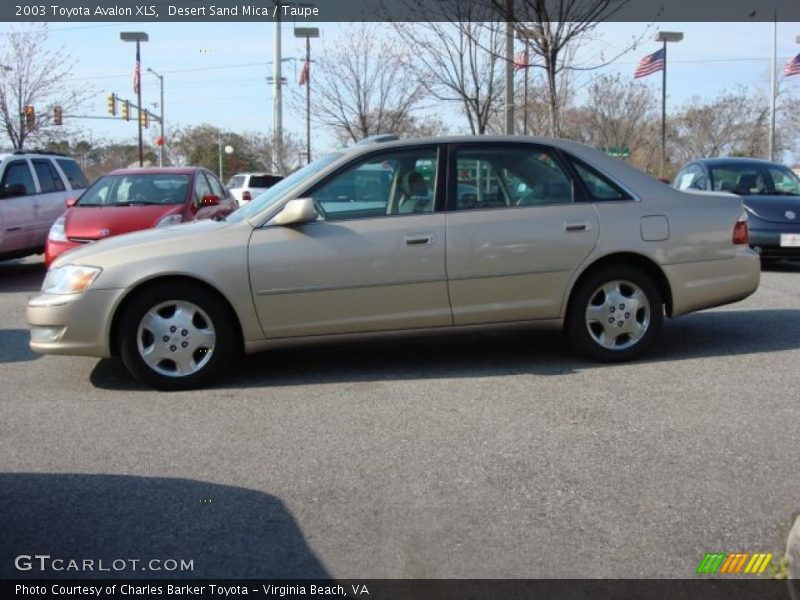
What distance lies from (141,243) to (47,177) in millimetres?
8113

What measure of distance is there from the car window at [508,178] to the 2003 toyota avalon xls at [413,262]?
1cm

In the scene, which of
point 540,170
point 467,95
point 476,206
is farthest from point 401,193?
point 467,95

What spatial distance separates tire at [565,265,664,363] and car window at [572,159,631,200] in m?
0.52

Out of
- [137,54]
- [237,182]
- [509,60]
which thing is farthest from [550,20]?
[137,54]

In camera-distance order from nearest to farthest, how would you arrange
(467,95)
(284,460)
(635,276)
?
(284,460)
(635,276)
(467,95)

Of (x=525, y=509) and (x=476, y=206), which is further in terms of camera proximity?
(x=476, y=206)

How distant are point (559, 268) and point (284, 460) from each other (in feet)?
8.46

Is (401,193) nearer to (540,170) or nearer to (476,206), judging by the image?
→ (476,206)

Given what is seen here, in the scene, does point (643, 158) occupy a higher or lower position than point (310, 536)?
higher

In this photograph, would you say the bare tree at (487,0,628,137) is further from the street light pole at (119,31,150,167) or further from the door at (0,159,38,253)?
the street light pole at (119,31,150,167)

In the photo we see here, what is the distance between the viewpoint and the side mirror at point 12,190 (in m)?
11.4

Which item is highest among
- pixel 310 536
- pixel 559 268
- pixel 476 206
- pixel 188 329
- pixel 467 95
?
pixel 467 95

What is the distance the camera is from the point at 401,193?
18.9 feet

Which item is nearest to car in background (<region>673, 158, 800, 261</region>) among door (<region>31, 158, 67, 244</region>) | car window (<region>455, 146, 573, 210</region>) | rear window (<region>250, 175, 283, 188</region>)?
car window (<region>455, 146, 573, 210</region>)
